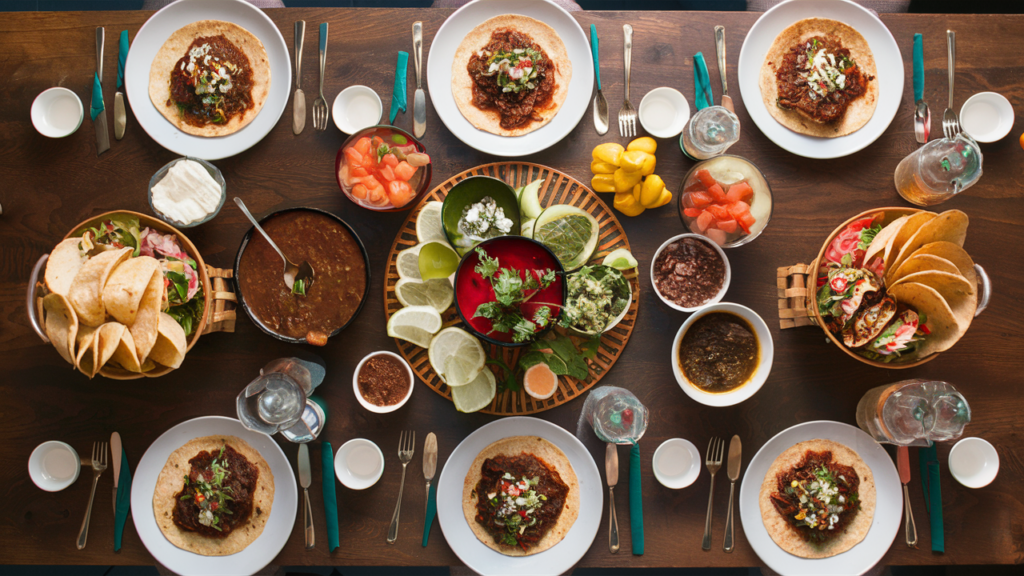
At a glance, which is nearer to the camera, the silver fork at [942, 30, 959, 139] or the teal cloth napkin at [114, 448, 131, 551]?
A: the teal cloth napkin at [114, 448, 131, 551]

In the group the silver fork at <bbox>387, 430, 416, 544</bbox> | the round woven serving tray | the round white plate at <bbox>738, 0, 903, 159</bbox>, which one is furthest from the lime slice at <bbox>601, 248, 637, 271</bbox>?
the silver fork at <bbox>387, 430, 416, 544</bbox>

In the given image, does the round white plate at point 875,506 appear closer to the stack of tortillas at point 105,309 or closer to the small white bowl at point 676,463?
the small white bowl at point 676,463

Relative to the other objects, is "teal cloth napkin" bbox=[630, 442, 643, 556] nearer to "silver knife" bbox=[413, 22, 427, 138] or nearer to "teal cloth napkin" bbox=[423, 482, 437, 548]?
"teal cloth napkin" bbox=[423, 482, 437, 548]

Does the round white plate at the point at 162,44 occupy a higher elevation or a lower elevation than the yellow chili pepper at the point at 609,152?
higher

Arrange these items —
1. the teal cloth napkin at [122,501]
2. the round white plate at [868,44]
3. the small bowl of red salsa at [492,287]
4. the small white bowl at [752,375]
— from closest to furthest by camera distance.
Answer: the small bowl of red salsa at [492,287] < the small white bowl at [752,375] < the teal cloth napkin at [122,501] < the round white plate at [868,44]

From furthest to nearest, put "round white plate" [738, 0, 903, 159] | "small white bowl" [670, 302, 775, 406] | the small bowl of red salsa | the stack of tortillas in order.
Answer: "round white plate" [738, 0, 903, 159], "small white bowl" [670, 302, 775, 406], the small bowl of red salsa, the stack of tortillas

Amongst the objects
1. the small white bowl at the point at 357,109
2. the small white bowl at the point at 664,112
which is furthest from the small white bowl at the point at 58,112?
the small white bowl at the point at 664,112
